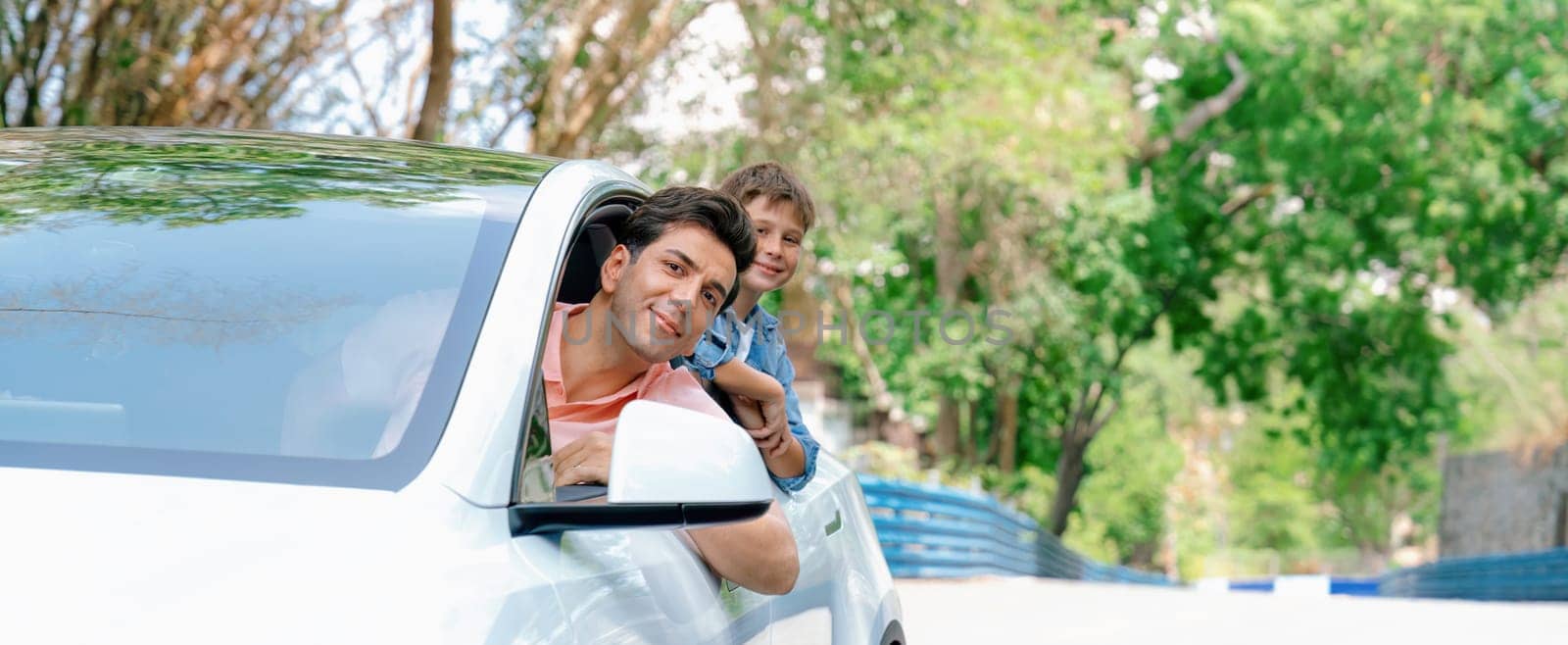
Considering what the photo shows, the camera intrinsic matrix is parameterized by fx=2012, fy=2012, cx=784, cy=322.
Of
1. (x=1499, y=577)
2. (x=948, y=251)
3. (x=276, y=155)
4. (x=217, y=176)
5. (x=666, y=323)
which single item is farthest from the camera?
(x=948, y=251)

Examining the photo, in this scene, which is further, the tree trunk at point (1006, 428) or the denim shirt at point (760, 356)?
the tree trunk at point (1006, 428)

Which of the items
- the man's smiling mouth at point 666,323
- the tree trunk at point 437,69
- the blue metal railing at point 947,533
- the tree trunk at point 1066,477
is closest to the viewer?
the man's smiling mouth at point 666,323

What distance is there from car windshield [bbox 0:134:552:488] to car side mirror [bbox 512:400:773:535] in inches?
8.2

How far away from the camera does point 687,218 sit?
3523mm

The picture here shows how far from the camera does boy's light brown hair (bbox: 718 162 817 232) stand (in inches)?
213

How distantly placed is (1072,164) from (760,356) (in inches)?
838

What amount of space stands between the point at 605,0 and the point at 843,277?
33.6 ft

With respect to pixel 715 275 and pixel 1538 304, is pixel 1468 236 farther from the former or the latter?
pixel 715 275

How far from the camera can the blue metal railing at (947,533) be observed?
19016 millimetres

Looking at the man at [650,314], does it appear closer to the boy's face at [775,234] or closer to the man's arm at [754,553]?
the man's arm at [754,553]

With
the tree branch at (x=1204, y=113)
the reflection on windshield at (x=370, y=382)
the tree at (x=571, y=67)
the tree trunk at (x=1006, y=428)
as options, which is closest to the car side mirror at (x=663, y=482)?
the reflection on windshield at (x=370, y=382)

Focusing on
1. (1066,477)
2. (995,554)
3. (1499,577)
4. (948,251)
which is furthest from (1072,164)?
(1066,477)

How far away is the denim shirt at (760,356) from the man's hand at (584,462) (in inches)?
27.2

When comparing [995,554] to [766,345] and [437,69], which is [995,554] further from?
[766,345]
